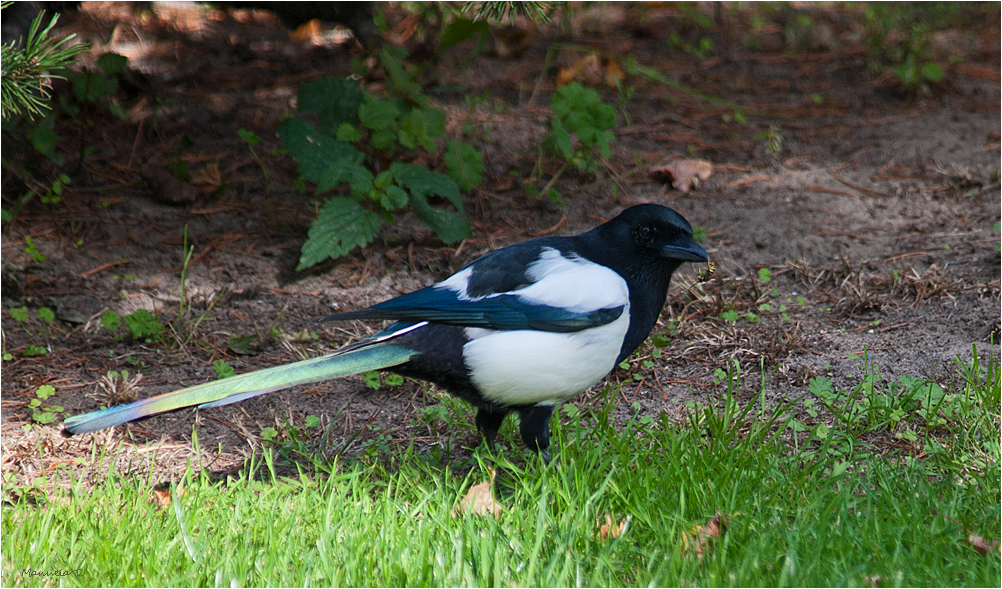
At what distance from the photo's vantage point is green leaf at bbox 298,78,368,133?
4098 millimetres

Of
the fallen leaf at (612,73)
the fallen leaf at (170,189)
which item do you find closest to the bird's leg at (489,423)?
the fallen leaf at (170,189)

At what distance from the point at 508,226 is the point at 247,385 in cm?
202

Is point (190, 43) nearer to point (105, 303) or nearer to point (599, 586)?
point (105, 303)

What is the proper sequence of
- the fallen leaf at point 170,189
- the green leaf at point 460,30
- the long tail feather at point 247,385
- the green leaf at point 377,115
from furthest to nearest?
the green leaf at point 460,30
the fallen leaf at point 170,189
the green leaf at point 377,115
the long tail feather at point 247,385

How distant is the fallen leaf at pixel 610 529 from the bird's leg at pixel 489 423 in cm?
57

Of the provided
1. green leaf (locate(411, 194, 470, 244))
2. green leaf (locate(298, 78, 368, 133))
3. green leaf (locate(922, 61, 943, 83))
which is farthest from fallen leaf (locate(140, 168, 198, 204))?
green leaf (locate(922, 61, 943, 83))

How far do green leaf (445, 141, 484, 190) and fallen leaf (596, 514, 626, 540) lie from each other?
206cm

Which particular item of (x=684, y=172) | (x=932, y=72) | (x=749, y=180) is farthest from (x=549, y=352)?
(x=932, y=72)

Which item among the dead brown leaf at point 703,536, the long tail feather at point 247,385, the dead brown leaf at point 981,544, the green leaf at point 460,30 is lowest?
the dead brown leaf at point 703,536

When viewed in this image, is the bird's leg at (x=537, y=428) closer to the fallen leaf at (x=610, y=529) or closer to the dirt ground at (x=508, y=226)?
the dirt ground at (x=508, y=226)

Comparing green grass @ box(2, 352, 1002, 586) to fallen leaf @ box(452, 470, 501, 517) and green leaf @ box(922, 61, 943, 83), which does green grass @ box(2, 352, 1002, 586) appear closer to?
fallen leaf @ box(452, 470, 501, 517)

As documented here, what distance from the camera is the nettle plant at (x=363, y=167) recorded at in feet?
12.5

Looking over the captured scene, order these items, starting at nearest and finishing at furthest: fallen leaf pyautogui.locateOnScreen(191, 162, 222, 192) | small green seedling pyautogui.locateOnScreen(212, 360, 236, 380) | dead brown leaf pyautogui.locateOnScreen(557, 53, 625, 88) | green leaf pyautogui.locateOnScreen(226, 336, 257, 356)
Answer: small green seedling pyautogui.locateOnScreen(212, 360, 236, 380) → green leaf pyautogui.locateOnScreen(226, 336, 257, 356) → fallen leaf pyautogui.locateOnScreen(191, 162, 222, 192) → dead brown leaf pyautogui.locateOnScreen(557, 53, 625, 88)

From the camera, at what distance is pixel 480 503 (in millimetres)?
2537
